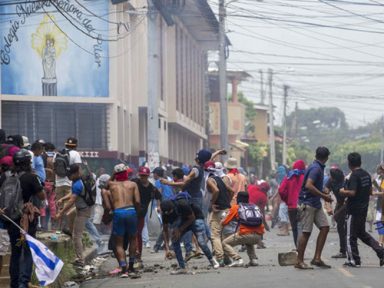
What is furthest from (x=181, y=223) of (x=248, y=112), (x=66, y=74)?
(x=248, y=112)

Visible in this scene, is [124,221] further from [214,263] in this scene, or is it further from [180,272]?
[214,263]

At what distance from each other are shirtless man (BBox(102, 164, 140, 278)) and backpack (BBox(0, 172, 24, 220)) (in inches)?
123

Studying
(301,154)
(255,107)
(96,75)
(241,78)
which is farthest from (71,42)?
(301,154)

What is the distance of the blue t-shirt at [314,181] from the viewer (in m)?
16.5

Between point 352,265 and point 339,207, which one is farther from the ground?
point 339,207

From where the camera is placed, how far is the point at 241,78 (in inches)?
2729

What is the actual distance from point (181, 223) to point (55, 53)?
21056mm

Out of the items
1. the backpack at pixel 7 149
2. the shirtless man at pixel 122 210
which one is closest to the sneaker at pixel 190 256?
the shirtless man at pixel 122 210

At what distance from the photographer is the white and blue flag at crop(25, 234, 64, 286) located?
13570mm

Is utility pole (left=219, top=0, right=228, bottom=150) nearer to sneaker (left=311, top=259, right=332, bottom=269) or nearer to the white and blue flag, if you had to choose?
sneaker (left=311, top=259, right=332, bottom=269)

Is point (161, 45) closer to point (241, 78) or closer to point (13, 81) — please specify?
point (13, 81)

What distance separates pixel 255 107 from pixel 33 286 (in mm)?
74234

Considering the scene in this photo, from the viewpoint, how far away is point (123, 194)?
16672 mm

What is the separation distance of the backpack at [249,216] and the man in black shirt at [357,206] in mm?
1513
